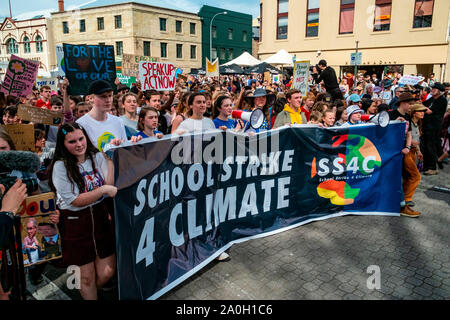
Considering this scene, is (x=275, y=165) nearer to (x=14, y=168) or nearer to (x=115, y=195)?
(x=115, y=195)

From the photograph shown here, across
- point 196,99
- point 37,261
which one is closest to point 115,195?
point 37,261

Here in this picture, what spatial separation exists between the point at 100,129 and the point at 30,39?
55963mm

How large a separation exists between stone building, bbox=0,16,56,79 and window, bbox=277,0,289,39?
3353 centimetres

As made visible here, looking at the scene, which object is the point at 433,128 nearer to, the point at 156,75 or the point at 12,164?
the point at 156,75

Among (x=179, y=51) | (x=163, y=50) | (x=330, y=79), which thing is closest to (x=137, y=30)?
(x=163, y=50)

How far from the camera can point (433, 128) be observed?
820cm

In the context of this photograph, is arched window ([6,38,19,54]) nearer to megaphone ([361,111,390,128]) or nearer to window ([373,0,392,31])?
window ([373,0,392,31])

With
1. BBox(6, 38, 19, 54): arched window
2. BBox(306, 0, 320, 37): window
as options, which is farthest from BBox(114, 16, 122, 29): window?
BBox(306, 0, 320, 37): window

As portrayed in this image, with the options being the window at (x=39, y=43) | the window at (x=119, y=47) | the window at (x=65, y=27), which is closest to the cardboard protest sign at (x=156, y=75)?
the window at (x=119, y=47)

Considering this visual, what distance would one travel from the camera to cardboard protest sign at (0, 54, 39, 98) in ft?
19.2

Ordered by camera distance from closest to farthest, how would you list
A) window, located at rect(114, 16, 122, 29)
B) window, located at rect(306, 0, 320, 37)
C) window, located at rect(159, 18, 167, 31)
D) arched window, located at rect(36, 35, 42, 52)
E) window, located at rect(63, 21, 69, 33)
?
window, located at rect(306, 0, 320, 37)
window, located at rect(114, 16, 122, 29)
window, located at rect(159, 18, 167, 31)
window, located at rect(63, 21, 69, 33)
arched window, located at rect(36, 35, 42, 52)

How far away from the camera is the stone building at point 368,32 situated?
25.7 metres

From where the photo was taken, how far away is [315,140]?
4.84 m
